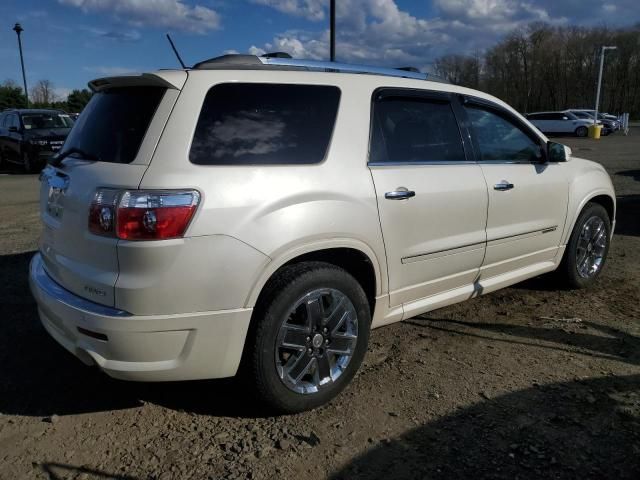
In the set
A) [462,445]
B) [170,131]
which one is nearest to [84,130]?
[170,131]

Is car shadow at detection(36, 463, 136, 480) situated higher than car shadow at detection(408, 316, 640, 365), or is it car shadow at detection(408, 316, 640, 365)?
car shadow at detection(408, 316, 640, 365)

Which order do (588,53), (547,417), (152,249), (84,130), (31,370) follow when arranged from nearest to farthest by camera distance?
(152,249)
(547,417)
(84,130)
(31,370)
(588,53)

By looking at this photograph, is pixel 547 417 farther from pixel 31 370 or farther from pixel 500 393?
pixel 31 370

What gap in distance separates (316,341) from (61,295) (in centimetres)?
134

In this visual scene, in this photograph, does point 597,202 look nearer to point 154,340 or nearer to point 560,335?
point 560,335

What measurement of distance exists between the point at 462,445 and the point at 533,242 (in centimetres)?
214

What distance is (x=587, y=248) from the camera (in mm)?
5059

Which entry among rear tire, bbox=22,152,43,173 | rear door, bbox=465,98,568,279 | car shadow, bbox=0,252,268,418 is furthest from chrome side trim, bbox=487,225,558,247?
rear tire, bbox=22,152,43,173

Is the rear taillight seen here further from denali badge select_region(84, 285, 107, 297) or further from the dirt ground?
the dirt ground

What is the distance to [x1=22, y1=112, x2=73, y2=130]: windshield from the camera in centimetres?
1620

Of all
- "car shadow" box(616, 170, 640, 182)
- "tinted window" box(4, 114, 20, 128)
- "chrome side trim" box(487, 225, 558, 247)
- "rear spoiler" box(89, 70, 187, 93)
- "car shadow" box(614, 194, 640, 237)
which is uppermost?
"rear spoiler" box(89, 70, 187, 93)

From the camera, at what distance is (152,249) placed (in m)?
2.47

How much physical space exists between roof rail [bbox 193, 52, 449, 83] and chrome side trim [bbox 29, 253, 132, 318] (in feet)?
4.25

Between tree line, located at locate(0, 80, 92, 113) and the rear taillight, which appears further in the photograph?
tree line, located at locate(0, 80, 92, 113)
